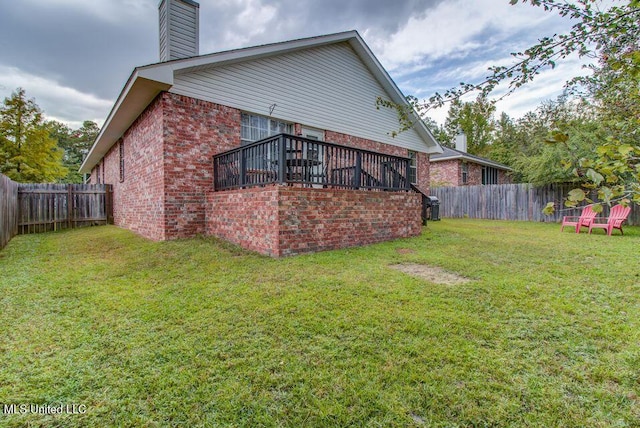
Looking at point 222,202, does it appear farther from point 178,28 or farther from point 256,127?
point 178,28

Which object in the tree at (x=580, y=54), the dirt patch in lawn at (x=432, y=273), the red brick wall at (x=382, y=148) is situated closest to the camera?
the tree at (x=580, y=54)

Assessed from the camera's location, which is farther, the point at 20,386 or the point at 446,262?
the point at 446,262

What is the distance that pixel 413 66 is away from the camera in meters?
12.2

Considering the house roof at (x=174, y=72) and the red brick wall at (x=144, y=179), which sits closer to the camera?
the house roof at (x=174, y=72)

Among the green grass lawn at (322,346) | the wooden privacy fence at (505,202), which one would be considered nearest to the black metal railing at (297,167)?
the green grass lawn at (322,346)

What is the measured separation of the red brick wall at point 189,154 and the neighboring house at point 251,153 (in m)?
0.02

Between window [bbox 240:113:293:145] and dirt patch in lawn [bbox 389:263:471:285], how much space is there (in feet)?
17.9

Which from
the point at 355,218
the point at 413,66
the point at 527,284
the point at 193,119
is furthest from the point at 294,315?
the point at 413,66

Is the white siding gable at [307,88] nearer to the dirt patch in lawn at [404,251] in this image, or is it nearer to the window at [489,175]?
the dirt patch in lawn at [404,251]

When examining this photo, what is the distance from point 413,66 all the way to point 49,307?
43.1 feet

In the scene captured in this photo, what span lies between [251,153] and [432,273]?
406cm

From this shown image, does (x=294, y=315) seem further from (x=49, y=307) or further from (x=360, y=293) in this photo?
(x=49, y=307)

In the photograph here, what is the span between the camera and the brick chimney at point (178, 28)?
777 cm

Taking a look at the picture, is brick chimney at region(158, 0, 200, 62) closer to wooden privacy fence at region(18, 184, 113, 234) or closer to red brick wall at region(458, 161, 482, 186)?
wooden privacy fence at region(18, 184, 113, 234)
